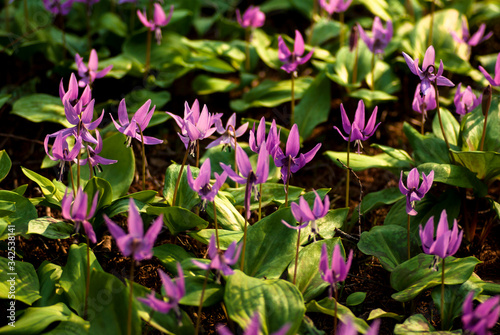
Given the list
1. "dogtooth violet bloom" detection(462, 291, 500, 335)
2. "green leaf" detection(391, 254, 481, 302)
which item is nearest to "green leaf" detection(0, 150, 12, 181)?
"green leaf" detection(391, 254, 481, 302)

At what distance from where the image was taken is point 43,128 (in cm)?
351

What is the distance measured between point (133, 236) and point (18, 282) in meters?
0.85

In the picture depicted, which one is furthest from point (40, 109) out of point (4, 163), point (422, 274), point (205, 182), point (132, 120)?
point (422, 274)

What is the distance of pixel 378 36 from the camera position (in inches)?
133

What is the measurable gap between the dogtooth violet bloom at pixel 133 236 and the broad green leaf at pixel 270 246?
0.71 m

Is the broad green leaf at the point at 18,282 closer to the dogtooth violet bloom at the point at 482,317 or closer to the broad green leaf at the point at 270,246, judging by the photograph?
the broad green leaf at the point at 270,246

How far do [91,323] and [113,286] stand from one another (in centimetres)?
15

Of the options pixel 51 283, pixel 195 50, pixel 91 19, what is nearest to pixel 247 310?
pixel 51 283

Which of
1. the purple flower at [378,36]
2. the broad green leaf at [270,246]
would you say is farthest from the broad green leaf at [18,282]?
the purple flower at [378,36]

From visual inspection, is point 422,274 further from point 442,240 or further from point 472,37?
point 472,37

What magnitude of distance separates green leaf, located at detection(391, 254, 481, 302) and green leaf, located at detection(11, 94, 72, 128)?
2185 millimetres

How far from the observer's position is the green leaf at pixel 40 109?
10.5ft

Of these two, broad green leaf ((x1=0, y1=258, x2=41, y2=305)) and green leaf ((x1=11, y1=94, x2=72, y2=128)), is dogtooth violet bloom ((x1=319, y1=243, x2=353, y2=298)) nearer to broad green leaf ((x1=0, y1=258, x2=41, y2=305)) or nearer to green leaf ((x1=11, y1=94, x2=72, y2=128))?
broad green leaf ((x1=0, y1=258, x2=41, y2=305))

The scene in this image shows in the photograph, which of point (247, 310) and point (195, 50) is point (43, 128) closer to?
point (195, 50)
